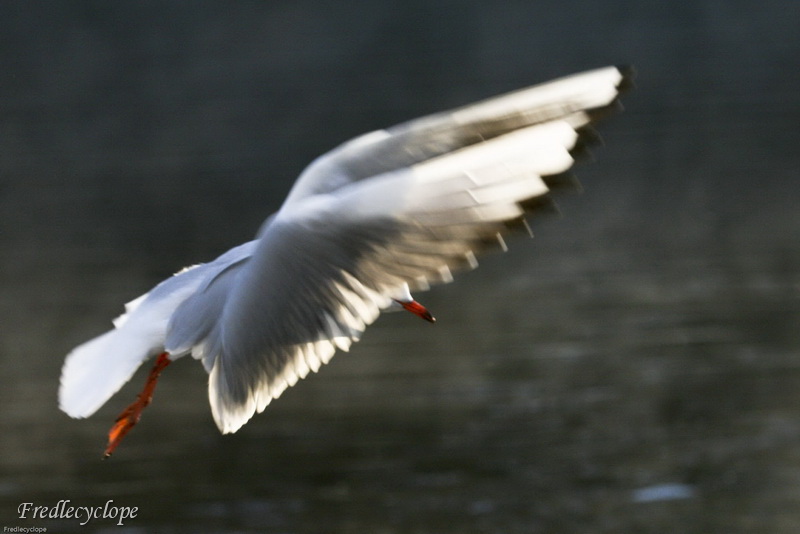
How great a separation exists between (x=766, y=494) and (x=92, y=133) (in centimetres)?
619

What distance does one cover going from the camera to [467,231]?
2557 millimetres

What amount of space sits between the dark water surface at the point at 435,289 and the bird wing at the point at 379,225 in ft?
1.41

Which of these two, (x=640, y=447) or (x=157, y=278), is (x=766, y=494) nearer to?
(x=640, y=447)

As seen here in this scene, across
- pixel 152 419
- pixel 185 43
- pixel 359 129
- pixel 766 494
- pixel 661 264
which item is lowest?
pixel 766 494

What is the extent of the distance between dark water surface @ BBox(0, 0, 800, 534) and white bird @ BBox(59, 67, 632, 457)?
20cm

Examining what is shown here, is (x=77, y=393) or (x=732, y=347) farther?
(x=732, y=347)

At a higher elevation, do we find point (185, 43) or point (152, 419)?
point (185, 43)

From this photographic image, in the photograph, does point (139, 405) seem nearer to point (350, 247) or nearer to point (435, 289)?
point (350, 247)

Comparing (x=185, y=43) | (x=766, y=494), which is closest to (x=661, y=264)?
(x=766, y=494)

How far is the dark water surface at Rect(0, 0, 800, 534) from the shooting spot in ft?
16.1

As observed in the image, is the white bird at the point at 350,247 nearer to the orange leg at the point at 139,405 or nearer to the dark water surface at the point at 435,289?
the orange leg at the point at 139,405

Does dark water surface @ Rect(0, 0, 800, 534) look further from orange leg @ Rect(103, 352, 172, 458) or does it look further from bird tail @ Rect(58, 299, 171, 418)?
orange leg @ Rect(103, 352, 172, 458)

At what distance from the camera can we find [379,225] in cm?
269

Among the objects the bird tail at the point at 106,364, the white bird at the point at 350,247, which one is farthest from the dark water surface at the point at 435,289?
the white bird at the point at 350,247
